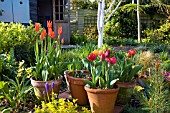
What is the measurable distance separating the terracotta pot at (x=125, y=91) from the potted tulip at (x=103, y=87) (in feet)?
0.79

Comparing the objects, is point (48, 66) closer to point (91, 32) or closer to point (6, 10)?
point (6, 10)

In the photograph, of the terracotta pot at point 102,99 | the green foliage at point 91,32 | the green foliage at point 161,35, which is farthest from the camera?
the green foliage at point 91,32

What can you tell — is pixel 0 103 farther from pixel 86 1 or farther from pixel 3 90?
pixel 86 1

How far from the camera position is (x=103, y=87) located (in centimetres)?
228

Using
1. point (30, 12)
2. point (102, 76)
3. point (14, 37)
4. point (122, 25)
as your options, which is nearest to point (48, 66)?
point (102, 76)

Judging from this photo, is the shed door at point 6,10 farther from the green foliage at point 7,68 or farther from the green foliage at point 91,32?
the green foliage at point 7,68

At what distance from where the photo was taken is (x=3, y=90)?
2.47 meters

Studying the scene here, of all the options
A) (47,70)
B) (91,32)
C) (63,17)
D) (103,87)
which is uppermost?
(63,17)

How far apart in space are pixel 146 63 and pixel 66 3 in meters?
6.18

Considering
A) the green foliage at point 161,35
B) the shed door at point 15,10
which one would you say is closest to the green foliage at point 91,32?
the green foliage at point 161,35

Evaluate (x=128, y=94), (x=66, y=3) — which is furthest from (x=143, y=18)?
(x=128, y=94)

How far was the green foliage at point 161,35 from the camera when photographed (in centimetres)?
976

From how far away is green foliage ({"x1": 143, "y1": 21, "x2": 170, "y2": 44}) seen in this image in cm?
976

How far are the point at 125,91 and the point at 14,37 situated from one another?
2.40m
